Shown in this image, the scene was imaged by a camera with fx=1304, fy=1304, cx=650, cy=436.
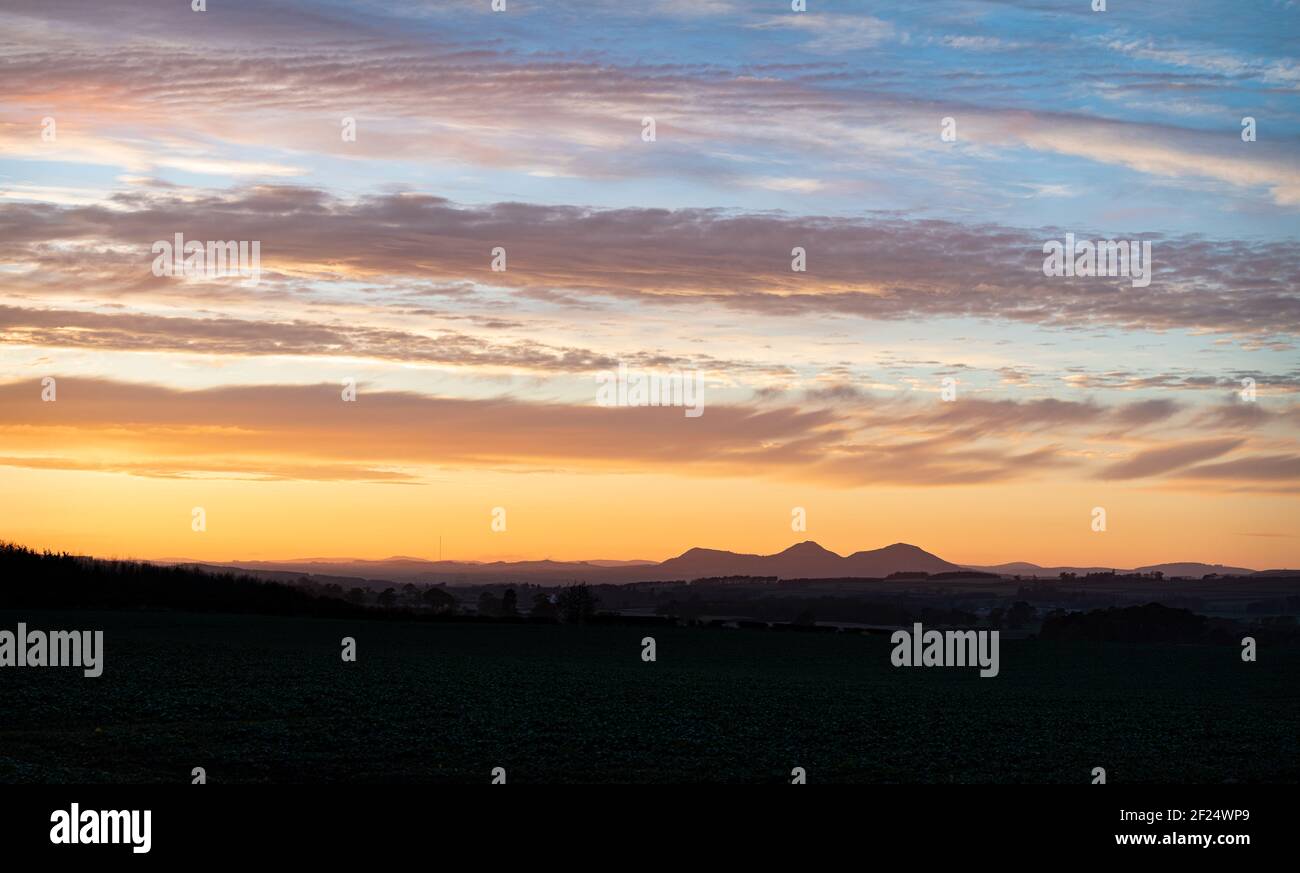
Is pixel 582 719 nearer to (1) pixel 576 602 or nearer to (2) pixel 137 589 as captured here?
(2) pixel 137 589

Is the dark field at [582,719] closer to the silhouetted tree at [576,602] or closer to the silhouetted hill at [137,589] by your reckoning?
the silhouetted hill at [137,589]

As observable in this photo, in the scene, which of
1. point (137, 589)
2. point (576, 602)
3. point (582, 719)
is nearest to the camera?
point (582, 719)

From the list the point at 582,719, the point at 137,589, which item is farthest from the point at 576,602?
the point at 582,719

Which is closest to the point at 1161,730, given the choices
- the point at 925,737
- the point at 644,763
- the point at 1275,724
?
the point at 1275,724

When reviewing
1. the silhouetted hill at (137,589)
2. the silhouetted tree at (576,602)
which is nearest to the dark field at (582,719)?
the silhouetted hill at (137,589)

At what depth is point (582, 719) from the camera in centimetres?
4562

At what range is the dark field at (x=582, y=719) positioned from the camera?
34656 mm

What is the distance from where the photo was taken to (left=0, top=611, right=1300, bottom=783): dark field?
3466 cm

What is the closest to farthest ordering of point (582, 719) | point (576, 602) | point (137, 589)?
point (582, 719) < point (137, 589) < point (576, 602)

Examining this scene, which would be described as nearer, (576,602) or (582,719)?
(582,719)

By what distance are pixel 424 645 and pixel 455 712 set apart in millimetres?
44808

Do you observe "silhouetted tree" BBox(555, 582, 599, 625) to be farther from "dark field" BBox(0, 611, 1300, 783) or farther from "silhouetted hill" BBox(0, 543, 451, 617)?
"dark field" BBox(0, 611, 1300, 783)
